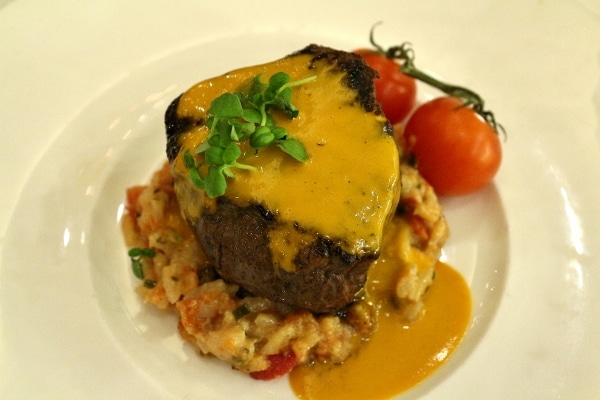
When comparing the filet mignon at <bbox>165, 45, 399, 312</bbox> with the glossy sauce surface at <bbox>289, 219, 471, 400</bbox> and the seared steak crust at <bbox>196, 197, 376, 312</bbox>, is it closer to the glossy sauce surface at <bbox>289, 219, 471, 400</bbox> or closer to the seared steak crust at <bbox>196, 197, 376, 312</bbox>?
the seared steak crust at <bbox>196, 197, 376, 312</bbox>

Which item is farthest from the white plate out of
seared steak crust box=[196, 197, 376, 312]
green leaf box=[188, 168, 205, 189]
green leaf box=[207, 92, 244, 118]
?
green leaf box=[207, 92, 244, 118]

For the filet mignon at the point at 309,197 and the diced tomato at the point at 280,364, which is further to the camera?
the diced tomato at the point at 280,364

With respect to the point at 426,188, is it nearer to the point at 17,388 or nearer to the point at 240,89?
the point at 240,89

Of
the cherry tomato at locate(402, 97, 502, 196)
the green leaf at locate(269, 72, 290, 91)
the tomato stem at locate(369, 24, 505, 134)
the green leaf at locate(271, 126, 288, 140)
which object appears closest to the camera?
the green leaf at locate(271, 126, 288, 140)

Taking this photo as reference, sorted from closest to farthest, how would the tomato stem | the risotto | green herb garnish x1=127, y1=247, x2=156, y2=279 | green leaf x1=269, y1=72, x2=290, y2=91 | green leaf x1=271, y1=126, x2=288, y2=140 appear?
green leaf x1=271, y1=126, x2=288, y2=140, green leaf x1=269, y1=72, x2=290, y2=91, the risotto, green herb garnish x1=127, y1=247, x2=156, y2=279, the tomato stem

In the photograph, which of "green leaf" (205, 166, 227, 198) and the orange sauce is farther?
the orange sauce

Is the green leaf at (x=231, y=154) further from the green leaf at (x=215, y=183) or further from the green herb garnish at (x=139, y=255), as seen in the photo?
the green herb garnish at (x=139, y=255)

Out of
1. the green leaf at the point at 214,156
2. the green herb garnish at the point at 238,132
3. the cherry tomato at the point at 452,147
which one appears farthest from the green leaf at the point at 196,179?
the cherry tomato at the point at 452,147
